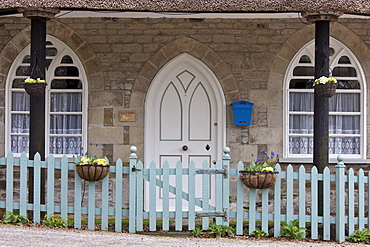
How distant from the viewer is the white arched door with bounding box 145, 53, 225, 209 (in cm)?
961

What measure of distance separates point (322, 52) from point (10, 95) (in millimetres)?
5155

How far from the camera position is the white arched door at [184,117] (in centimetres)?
961

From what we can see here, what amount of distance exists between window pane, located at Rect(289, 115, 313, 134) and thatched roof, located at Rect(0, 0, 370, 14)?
8.05 feet

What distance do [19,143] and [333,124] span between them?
5282 millimetres

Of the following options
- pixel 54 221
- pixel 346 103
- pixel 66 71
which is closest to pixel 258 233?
pixel 54 221

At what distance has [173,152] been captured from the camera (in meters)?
9.63

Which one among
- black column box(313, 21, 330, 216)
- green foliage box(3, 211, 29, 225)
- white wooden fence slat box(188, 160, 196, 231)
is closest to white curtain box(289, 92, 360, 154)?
black column box(313, 21, 330, 216)

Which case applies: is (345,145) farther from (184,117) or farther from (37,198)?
(37,198)

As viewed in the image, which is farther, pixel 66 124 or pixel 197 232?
pixel 66 124

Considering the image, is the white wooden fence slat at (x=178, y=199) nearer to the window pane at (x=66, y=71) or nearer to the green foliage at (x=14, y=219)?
the green foliage at (x=14, y=219)

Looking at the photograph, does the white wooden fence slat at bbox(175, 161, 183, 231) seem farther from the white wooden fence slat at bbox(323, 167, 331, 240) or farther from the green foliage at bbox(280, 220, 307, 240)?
the white wooden fence slat at bbox(323, 167, 331, 240)

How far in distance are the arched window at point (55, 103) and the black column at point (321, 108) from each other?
3.91 m

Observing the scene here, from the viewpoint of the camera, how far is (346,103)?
964 centimetres

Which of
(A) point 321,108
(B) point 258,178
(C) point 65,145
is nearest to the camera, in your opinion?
(B) point 258,178
